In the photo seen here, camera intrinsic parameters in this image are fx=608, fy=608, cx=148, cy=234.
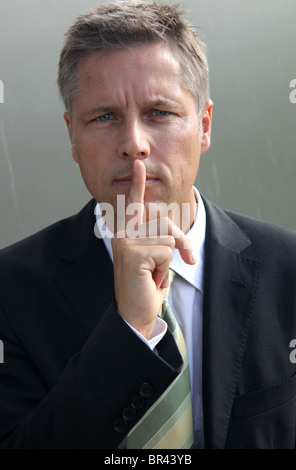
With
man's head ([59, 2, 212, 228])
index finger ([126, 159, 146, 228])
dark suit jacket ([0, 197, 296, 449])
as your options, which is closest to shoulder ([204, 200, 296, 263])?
dark suit jacket ([0, 197, 296, 449])

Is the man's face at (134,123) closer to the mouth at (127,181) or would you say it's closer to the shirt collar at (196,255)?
the mouth at (127,181)

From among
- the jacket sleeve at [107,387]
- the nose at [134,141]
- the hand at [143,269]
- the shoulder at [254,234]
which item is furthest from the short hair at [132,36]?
the jacket sleeve at [107,387]

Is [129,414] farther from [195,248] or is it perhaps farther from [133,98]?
[133,98]

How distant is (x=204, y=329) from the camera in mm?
1280

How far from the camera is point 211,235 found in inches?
55.6

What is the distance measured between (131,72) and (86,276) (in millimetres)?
439

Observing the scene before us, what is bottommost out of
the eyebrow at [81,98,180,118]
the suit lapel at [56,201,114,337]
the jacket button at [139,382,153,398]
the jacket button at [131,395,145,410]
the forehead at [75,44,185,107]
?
the jacket button at [131,395,145,410]

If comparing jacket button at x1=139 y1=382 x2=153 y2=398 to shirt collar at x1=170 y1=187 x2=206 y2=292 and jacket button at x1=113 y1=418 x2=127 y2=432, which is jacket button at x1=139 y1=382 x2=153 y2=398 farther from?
shirt collar at x1=170 y1=187 x2=206 y2=292

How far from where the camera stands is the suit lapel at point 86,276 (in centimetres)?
127

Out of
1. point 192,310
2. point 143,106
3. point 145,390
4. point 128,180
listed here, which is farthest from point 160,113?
point 145,390

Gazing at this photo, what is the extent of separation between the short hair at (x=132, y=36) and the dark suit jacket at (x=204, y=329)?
31cm

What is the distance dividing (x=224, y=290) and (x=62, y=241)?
391 millimetres

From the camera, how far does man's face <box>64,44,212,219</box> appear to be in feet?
4.06

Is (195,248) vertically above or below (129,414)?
above
